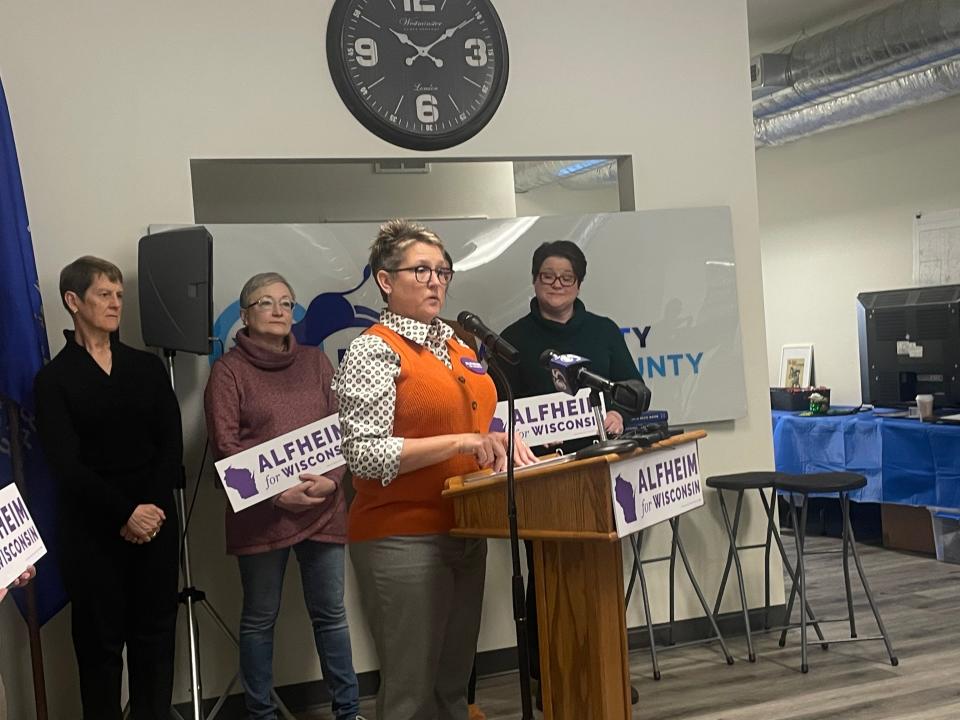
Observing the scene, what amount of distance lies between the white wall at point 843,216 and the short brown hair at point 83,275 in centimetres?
573

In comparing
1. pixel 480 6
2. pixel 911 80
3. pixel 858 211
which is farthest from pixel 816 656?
pixel 858 211

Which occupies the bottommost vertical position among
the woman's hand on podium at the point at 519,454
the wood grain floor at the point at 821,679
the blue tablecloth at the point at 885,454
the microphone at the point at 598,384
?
the wood grain floor at the point at 821,679

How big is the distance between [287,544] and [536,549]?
1.32m

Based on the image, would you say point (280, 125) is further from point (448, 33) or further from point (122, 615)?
point (122, 615)

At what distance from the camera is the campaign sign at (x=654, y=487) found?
2348 mm

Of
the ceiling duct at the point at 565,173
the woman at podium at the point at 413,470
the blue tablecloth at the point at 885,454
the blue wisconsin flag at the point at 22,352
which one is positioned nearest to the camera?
the woman at podium at the point at 413,470

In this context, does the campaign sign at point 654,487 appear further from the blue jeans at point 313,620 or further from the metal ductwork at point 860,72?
the metal ductwork at point 860,72

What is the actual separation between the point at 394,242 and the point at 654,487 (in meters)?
0.85

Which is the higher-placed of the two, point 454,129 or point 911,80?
point 911,80

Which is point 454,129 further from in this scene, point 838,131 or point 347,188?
point 838,131

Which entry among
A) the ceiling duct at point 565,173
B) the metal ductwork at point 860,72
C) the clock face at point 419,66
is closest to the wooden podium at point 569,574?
the clock face at point 419,66

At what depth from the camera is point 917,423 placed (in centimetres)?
614

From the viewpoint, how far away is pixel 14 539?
2.41 m

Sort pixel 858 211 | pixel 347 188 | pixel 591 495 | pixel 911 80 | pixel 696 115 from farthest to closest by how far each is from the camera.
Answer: pixel 858 211 → pixel 911 80 → pixel 347 188 → pixel 696 115 → pixel 591 495
